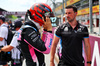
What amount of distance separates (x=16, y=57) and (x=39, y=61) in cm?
174

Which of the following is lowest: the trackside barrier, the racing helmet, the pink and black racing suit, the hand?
the trackside barrier

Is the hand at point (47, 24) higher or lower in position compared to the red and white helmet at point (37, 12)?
lower

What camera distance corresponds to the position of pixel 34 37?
2.12 metres

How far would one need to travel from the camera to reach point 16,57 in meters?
3.89

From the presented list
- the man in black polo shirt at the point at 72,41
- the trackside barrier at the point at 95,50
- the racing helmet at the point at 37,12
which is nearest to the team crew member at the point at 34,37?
the racing helmet at the point at 37,12

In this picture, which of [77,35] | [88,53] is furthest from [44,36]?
[88,53]

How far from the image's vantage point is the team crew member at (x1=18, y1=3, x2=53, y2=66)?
83.7 inches

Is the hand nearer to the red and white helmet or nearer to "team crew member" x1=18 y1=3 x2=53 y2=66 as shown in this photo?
"team crew member" x1=18 y1=3 x2=53 y2=66

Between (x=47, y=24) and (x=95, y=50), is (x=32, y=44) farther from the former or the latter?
(x=95, y=50)

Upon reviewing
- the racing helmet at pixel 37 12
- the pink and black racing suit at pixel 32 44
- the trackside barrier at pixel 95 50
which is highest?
the racing helmet at pixel 37 12

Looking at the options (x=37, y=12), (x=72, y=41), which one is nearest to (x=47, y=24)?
(x=37, y=12)

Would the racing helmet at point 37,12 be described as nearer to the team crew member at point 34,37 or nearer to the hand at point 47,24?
the team crew member at point 34,37

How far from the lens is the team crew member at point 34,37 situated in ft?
6.98

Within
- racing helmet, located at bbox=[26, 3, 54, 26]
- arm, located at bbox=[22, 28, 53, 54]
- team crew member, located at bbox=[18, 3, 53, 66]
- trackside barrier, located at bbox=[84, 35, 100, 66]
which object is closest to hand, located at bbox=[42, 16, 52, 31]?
team crew member, located at bbox=[18, 3, 53, 66]
